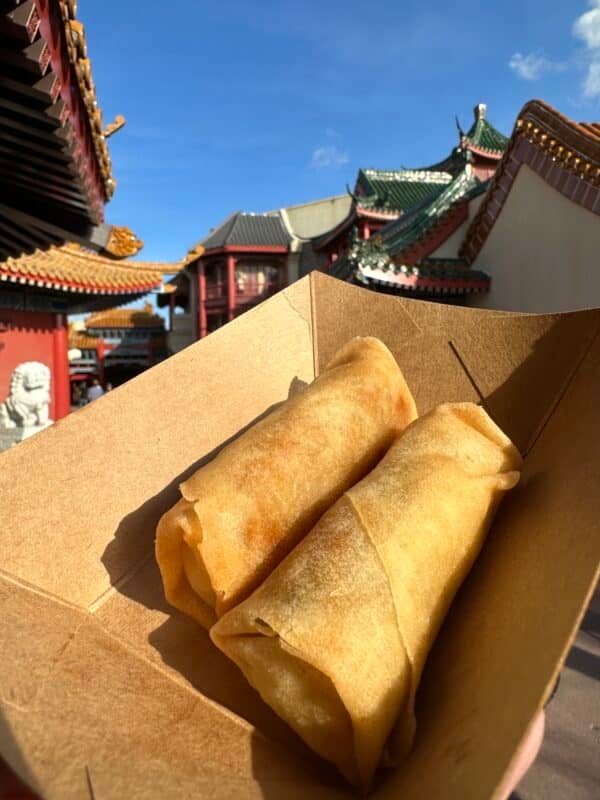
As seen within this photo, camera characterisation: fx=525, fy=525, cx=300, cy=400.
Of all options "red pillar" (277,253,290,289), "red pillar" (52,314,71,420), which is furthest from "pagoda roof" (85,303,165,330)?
"red pillar" (52,314,71,420)

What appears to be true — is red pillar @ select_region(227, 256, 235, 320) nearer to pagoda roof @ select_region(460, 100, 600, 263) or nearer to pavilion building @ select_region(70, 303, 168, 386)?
pavilion building @ select_region(70, 303, 168, 386)

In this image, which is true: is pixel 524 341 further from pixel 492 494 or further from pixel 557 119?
pixel 557 119

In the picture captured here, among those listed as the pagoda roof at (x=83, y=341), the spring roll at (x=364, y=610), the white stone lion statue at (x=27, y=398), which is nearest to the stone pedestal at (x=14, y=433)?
the white stone lion statue at (x=27, y=398)

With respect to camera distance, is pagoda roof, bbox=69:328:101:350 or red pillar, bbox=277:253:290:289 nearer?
red pillar, bbox=277:253:290:289

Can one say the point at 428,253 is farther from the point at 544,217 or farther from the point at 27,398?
the point at 27,398

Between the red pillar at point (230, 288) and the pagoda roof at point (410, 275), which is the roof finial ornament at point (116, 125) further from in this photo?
the red pillar at point (230, 288)

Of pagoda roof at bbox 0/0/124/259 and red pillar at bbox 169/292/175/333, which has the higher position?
red pillar at bbox 169/292/175/333

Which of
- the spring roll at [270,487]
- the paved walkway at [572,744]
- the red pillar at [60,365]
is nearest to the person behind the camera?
the spring roll at [270,487]
